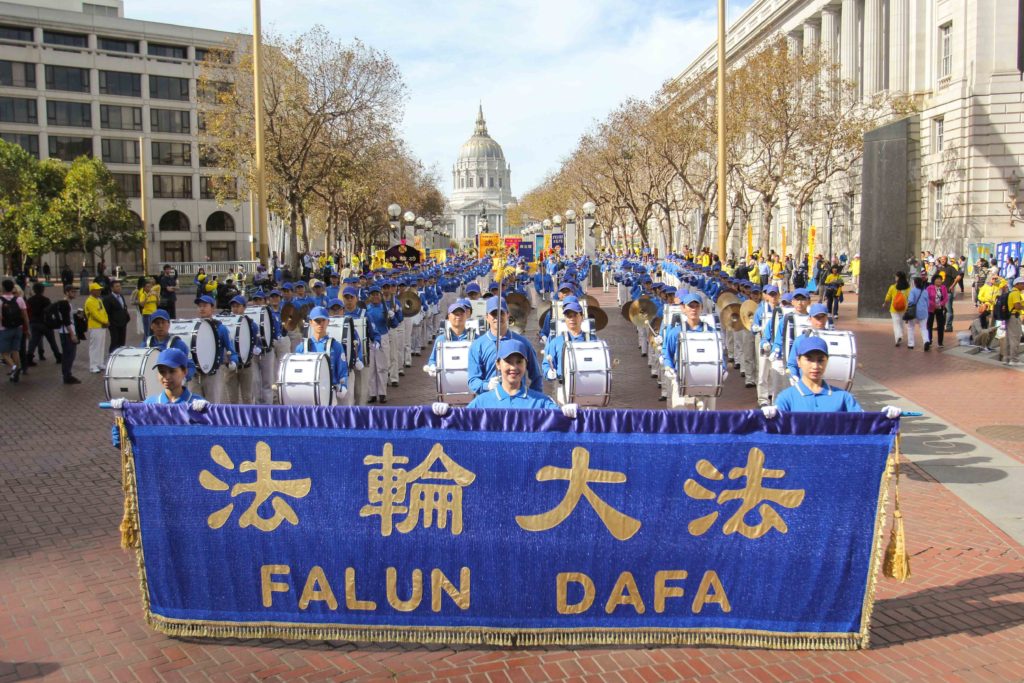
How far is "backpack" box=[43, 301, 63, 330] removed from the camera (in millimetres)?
18688

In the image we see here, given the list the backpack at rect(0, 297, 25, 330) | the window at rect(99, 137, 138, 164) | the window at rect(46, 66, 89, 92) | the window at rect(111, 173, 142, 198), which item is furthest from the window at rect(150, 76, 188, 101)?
the backpack at rect(0, 297, 25, 330)

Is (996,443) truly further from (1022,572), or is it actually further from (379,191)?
(379,191)

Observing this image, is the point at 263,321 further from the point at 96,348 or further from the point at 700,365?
the point at 700,365

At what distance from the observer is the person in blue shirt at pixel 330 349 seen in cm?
1057

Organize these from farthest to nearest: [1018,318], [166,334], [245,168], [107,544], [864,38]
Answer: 1. [864,38]
2. [245,168]
3. [1018,318]
4. [166,334]
5. [107,544]

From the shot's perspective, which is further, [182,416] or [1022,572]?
[1022,572]

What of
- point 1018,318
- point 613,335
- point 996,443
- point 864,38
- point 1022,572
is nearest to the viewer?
point 1022,572

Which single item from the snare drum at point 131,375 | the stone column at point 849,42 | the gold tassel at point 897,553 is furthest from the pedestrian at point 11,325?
the stone column at point 849,42

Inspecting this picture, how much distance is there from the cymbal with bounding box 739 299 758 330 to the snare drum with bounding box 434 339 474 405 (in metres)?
6.45

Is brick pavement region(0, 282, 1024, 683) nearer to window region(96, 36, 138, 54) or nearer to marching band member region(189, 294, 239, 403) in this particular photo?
marching band member region(189, 294, 239, 403)

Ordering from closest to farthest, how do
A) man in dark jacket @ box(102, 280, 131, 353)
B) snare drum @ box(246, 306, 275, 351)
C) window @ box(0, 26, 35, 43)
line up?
snare drum @ box(246, 306, 275, 351), man in dark jacket @ box(102, 280, 131, 353), window @ box(0, 26, 35, 43)

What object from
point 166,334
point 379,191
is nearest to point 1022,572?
point 166,334

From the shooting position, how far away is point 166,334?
1084cm

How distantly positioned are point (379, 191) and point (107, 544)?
1952 inches
